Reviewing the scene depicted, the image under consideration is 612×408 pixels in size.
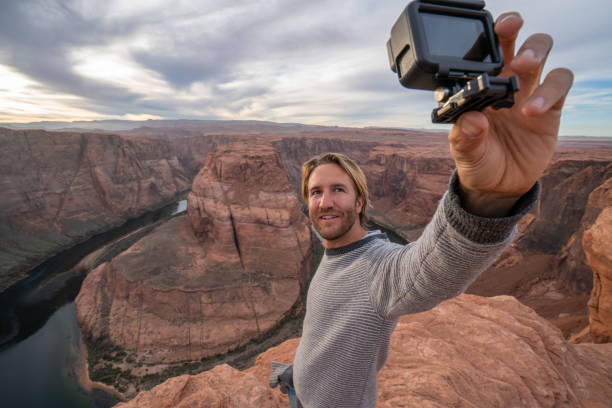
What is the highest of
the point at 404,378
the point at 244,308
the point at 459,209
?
the point at 459,209

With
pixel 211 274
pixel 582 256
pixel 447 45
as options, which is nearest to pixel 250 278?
pixel 211 274

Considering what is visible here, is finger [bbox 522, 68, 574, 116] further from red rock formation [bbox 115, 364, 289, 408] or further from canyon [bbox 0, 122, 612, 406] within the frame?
canyon [bbox 0, 122, 612, 406]

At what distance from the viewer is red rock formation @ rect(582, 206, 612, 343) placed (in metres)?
6.68

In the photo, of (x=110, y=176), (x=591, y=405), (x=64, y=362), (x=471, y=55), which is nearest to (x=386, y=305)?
(x=471, y=55)

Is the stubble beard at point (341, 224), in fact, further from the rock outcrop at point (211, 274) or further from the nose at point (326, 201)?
the rock outcrop at point (211, 274)

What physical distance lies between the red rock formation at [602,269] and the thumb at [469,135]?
928cm

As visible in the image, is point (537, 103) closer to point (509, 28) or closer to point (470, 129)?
point (470, 129)

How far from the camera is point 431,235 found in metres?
1.02

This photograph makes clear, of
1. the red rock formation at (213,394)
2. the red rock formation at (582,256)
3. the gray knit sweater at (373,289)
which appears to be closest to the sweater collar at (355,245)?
the gray knit sweater at (373,289)

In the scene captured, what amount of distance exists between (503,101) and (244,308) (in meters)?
18.2

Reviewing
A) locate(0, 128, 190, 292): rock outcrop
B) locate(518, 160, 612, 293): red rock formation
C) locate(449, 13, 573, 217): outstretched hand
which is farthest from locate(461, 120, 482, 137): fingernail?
locate(0, 128, 190, 292): rock outcrop

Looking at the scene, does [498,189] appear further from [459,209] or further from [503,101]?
[503,101]

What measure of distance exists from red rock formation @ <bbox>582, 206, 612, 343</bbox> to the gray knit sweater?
864cm

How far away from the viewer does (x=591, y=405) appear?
3799mm
